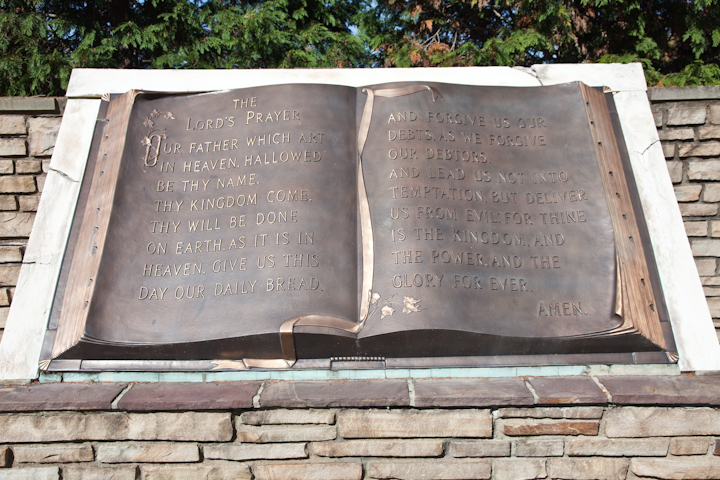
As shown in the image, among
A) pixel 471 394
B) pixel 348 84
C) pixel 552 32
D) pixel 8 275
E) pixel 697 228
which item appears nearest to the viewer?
pixel 471 394

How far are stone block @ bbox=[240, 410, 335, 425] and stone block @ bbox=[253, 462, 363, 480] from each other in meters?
0.18

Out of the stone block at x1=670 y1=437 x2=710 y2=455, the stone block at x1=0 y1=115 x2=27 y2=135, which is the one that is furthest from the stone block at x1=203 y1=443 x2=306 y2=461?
the stone block at x1=0 y1=115 x2=27 y2=135

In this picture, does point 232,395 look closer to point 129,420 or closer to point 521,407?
point 129,420

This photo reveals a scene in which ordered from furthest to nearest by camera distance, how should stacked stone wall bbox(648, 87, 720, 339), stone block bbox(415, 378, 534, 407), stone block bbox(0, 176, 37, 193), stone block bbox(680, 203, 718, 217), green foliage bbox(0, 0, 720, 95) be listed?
green foliage bbox(0, 0, 720, 95)
stone block bbox(680, 203, 718, 217)
stacked stone wall bbox(648, 87, 720, 339)
stone block bbox(0, 176, 37, 193)
stone block bbox(415, 378, 534, 407)

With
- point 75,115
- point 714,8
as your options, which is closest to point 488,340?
point 75,115

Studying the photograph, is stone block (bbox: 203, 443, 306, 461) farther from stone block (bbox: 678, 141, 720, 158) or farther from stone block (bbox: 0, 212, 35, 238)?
stone block (bbox: 678, 141, 720, 158)

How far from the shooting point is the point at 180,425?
1.92m

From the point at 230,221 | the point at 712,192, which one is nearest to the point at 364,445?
the point at 230,221

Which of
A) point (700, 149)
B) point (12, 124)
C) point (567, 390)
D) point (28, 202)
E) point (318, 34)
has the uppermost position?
point (318, 34)

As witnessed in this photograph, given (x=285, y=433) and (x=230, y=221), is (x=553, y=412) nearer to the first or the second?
(x=285, y=433)

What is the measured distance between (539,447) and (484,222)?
955 mm

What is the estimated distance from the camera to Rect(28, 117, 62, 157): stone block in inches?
118

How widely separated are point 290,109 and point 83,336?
4.47ft

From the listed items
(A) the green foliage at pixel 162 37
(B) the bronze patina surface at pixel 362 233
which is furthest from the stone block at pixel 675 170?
(A) the green foliage at pixel 162 37
